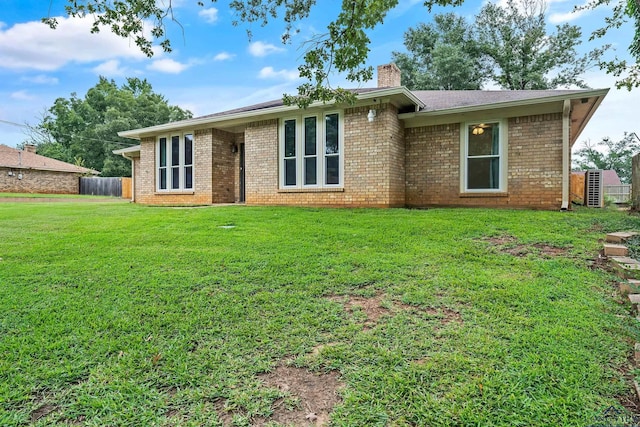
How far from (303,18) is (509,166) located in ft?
19.5

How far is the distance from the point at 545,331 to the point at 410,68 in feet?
87.0

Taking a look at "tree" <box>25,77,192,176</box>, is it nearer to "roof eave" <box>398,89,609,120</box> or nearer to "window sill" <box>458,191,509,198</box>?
"roof eave" <box>398,89,609,120</box>

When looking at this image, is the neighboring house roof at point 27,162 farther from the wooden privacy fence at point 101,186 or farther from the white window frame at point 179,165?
the white window frame at point 179,165

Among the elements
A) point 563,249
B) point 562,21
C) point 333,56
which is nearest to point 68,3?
point 333,56

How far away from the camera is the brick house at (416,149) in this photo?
8.14 m

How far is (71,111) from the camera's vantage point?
36.1m

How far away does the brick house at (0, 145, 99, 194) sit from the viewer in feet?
77.7

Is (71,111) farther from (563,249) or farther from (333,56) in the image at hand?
(563,249)

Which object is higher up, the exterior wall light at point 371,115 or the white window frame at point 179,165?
the exterior wall light at point 371,115

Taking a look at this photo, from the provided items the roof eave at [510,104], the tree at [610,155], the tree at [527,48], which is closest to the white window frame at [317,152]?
the roof eave at [510,104]

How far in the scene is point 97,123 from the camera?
121 ft

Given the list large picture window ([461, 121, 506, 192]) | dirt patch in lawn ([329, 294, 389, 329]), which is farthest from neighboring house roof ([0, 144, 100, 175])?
dirt patch in lawn ([329, 294, 389, 329])

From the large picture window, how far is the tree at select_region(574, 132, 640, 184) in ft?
109

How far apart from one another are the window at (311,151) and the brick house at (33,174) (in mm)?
23359
